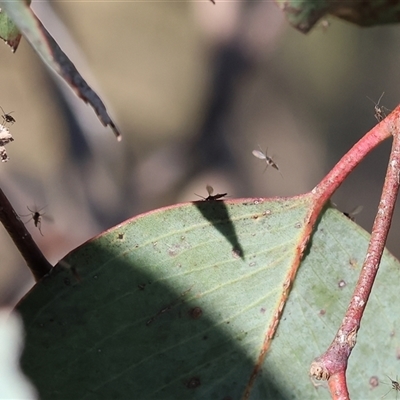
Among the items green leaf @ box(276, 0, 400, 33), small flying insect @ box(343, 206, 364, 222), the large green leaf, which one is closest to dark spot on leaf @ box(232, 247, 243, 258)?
the large green leaf

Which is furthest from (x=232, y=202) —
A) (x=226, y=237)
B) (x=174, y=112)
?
(x=174, y=112)

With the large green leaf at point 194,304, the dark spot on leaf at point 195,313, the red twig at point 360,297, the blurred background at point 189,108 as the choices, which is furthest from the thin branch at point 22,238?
the blurred background at point 189,108

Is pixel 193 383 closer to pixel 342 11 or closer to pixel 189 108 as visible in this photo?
pixel 342 11

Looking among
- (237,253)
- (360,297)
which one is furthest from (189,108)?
(360,297)

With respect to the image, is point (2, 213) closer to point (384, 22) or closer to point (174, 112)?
point (384, 22)

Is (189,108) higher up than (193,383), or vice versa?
(193,383)

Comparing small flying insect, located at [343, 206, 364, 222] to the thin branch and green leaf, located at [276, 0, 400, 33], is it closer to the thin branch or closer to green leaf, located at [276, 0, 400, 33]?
green leaf, located at [276, 0, 400, 33]
